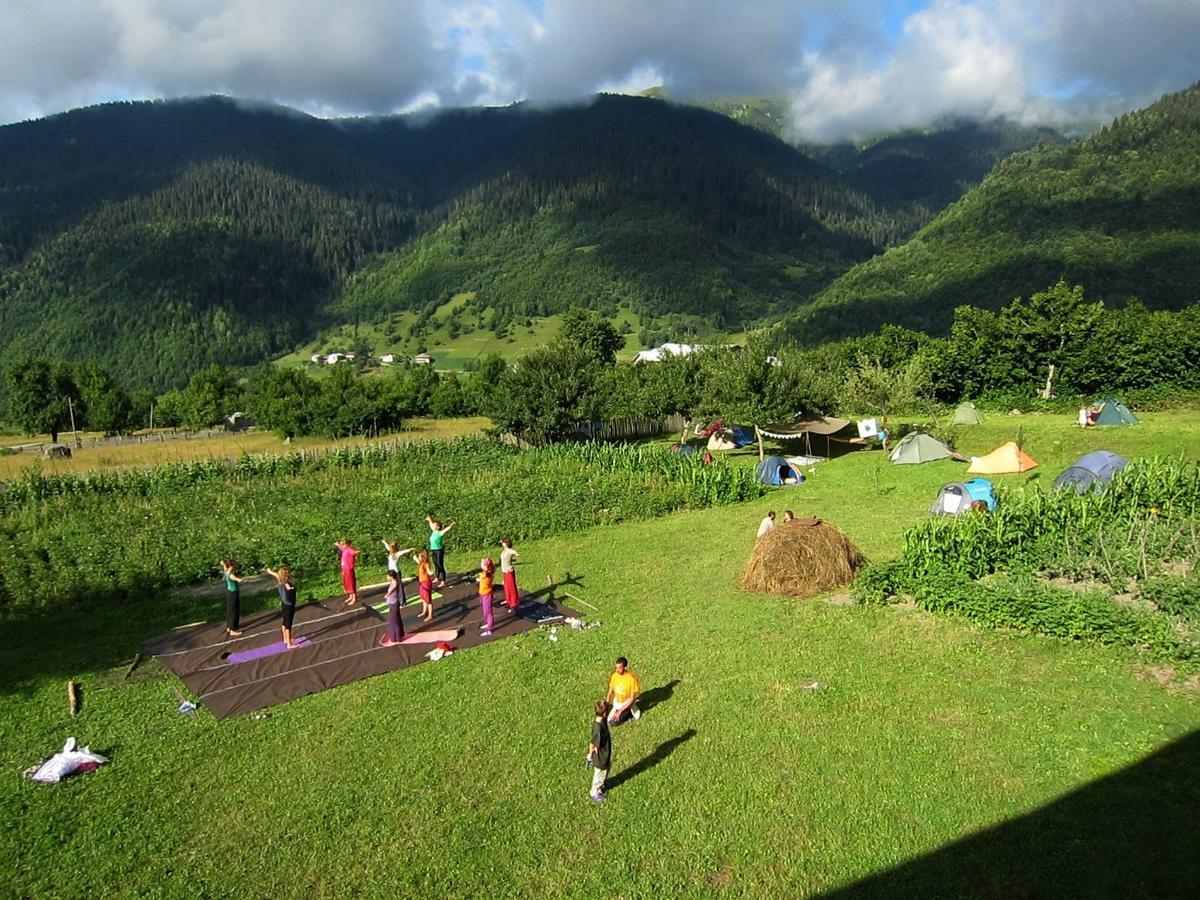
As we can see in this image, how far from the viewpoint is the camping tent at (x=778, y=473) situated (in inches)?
1162

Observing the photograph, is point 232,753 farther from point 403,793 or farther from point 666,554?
point 666,554

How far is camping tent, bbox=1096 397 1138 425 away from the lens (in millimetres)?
32438

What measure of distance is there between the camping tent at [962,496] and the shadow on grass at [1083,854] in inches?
550

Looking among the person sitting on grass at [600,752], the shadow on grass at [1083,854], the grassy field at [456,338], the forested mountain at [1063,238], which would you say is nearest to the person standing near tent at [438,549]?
the person sitting on grass at [600,752]

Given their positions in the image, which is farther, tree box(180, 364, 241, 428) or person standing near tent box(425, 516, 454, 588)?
tree box(180, 364, 241, 428)

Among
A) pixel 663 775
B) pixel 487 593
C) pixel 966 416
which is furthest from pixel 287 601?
pixel 966 416

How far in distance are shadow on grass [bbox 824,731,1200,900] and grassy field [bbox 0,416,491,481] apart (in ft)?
103

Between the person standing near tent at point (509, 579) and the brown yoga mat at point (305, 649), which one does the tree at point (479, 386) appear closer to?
the brown yoga mat at point (305, 649)

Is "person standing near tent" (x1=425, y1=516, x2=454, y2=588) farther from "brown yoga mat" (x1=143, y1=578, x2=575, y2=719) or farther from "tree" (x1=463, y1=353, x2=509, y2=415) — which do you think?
"tree" (x1=463, y1=353, x2=509, y2=415)

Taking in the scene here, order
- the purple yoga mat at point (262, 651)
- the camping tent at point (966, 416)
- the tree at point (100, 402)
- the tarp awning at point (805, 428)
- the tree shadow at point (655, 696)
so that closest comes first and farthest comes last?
the tree shadow at point (655, 696), the purple yoga mat at point (262, 651), the tarp awning at point (805, 428), the camping tent at point (966, 416), the tree at point (100, 402)

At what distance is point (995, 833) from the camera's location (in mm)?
7590

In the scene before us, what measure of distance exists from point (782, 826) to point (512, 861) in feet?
9.32

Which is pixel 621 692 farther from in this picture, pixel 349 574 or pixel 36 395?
pixel 36 395

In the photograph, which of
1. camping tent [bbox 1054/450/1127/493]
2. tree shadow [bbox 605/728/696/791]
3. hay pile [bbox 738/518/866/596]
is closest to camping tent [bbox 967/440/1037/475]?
camping tent [bbox 1054/450/1127/493]
